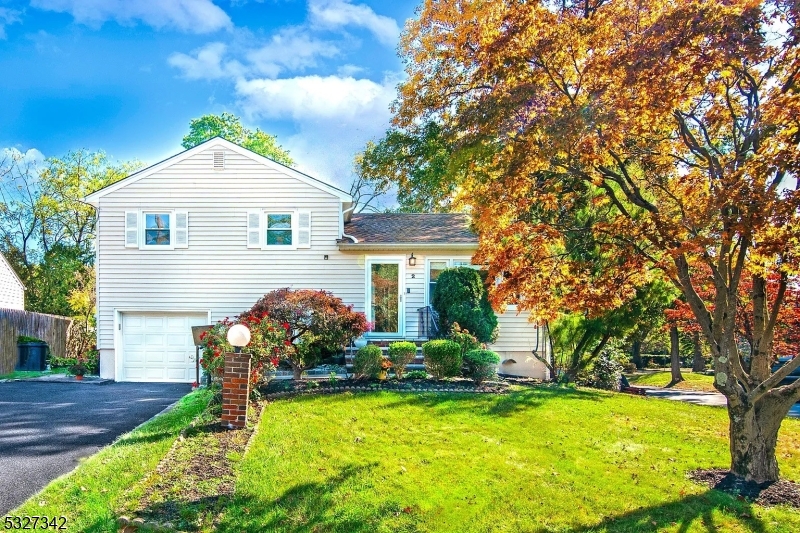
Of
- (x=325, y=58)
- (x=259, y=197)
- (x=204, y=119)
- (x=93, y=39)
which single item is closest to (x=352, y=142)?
(x=204, y=119)

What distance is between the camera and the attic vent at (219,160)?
15.4m

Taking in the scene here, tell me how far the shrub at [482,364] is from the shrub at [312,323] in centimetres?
254

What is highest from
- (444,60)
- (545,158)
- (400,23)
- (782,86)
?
Result: (400,23)

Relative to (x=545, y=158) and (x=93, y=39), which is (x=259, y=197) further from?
(x=545, y=158)

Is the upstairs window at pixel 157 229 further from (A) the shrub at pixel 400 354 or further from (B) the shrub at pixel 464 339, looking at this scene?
(B) the shrub at pixel 464 339

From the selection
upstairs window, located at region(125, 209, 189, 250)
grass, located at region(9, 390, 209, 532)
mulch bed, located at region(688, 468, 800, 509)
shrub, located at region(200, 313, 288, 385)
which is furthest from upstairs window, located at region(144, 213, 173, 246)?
mulch bed, located at region(688, 468, 800, 509)

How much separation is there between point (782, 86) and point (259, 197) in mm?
12685

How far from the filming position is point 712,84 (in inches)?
239

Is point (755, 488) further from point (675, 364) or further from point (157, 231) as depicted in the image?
point (675, 364)

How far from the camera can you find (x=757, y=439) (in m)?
6.02

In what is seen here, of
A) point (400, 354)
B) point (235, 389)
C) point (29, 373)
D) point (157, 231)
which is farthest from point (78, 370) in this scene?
point (235, 389)

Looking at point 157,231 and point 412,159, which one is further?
point 157,231

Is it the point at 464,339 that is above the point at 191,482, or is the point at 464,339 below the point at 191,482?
above

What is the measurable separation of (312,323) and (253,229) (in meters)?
5.02
